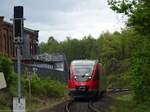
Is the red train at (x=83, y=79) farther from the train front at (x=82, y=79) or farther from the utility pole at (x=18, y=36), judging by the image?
the utility pole at (x=18, y=36)

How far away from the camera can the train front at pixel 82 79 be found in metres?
44.0

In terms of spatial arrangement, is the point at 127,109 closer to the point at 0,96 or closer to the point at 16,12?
the point at 0,96

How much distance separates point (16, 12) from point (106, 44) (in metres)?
88.4

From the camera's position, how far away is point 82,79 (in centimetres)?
4416

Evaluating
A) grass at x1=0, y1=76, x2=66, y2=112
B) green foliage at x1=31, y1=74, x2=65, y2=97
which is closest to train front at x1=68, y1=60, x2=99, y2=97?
grass at x1=0, y1=76, x2=66, y2=112

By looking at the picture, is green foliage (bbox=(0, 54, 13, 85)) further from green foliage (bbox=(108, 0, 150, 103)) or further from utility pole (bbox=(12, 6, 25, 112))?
utility pole (bbox=(12, 6, 25, 112))

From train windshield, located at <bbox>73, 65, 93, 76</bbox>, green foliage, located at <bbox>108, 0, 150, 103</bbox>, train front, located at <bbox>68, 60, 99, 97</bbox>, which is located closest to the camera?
green foliage, located at <bbox>108, 0, 150, 103</bbox>

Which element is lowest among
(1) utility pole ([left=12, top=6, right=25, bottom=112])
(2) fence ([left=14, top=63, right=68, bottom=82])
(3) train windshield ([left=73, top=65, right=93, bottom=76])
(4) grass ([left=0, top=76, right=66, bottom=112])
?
(4) grass ([left=0, top=76, right=66, bottom=112])

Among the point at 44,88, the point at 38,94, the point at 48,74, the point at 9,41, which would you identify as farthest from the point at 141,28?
the point at 9,41

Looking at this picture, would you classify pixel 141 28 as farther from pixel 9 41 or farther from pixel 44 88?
pixel 9 41

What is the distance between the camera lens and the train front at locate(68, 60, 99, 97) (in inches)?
1731

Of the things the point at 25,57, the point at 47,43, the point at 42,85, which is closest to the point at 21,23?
the point at 42,85

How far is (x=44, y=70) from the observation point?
59.5m

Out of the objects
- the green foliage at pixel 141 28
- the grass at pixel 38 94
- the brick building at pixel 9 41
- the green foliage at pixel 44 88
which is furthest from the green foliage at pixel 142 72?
the brick building at pixel 9 41
